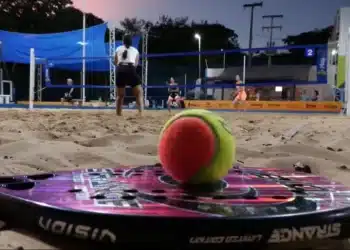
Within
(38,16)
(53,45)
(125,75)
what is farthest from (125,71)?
(38,16)

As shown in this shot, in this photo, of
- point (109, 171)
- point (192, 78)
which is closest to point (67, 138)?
point (109, 171)

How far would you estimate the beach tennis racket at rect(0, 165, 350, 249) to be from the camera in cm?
84

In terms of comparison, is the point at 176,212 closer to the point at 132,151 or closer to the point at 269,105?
the point at 132,151

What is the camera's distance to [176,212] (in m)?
0.89

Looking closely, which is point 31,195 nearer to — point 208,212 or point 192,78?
point 208,212

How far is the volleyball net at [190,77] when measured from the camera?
31.4 feet

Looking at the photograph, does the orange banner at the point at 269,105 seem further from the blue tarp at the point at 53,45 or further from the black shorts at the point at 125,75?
the black shorts at the point at 125,75

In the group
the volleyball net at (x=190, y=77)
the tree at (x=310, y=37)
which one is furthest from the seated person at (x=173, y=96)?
the tree at (x=310, y=37)

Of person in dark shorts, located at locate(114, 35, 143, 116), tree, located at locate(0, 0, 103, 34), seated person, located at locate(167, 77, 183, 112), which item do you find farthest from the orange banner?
tree, located at locate(0, 0, 103, 34)

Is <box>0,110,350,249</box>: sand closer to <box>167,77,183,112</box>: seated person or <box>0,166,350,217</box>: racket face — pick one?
<box>0,166,350,217</box>: racket face

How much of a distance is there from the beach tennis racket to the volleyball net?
5702mm

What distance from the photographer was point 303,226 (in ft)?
2.92

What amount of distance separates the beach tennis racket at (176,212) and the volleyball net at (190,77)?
570cm

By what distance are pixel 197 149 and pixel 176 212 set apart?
0.35 metres
